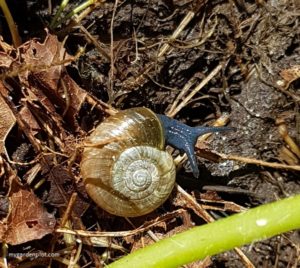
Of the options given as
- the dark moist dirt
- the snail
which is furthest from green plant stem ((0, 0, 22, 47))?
the snail

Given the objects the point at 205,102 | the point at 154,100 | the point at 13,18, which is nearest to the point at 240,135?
the point at 205,102

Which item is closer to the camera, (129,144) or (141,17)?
(129,144)

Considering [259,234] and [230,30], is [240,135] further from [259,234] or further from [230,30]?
[259,234]

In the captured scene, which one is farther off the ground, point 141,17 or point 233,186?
point 141,17

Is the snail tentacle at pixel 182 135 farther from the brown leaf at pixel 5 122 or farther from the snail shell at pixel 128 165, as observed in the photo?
the brown leaf at pixel 5 122

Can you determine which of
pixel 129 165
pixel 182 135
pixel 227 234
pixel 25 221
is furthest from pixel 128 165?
pixel 227 234

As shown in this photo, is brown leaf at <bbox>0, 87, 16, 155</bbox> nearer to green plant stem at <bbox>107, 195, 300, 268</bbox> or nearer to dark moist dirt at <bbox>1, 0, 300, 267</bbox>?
dark moist dirt at <bbox>1, 0, 300, 267</bbox>

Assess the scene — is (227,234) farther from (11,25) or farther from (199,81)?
(11,25)
